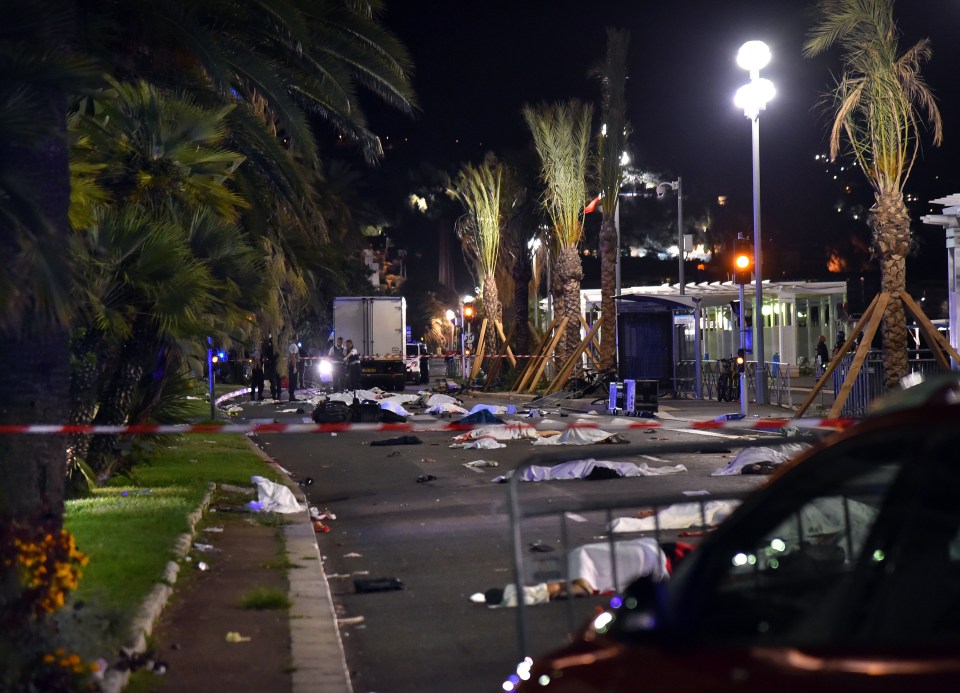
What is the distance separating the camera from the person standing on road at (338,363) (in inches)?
1624

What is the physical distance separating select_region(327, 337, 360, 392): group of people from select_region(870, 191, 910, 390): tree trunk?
68.0 feet

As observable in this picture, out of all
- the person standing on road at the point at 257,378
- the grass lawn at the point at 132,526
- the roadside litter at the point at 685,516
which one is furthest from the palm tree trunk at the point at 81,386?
the person standing on road at the point at 257,378

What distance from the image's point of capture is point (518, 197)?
151 ft

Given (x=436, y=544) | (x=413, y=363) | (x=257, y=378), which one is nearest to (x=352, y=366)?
(x=257, y=378)

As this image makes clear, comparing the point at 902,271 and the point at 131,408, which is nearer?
the point at 131,408

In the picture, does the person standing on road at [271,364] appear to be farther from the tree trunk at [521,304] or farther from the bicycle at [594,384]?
the tree trunk at [521,304]

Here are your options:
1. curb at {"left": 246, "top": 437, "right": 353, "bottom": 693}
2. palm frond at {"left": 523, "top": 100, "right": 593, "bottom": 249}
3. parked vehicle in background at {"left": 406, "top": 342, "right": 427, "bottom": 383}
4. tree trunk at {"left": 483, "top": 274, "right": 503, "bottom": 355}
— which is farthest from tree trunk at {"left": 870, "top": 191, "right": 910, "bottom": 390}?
parked vehicle in background at {"left": 406, "top": 342, "right": 427, "bottom": 383}

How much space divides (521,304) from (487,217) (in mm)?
3789

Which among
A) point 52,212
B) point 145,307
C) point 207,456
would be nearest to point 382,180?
point 207,456

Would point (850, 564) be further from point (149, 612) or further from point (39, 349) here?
point (39, 349)

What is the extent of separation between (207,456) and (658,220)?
51.5m

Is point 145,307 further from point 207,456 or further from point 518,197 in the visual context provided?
point 518,197

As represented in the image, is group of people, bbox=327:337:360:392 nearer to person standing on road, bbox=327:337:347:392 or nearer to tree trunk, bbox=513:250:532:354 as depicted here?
person standing on road, bbox=327:337:347:392

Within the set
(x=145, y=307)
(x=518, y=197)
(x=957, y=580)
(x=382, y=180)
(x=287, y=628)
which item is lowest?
(x=287, y=628)
